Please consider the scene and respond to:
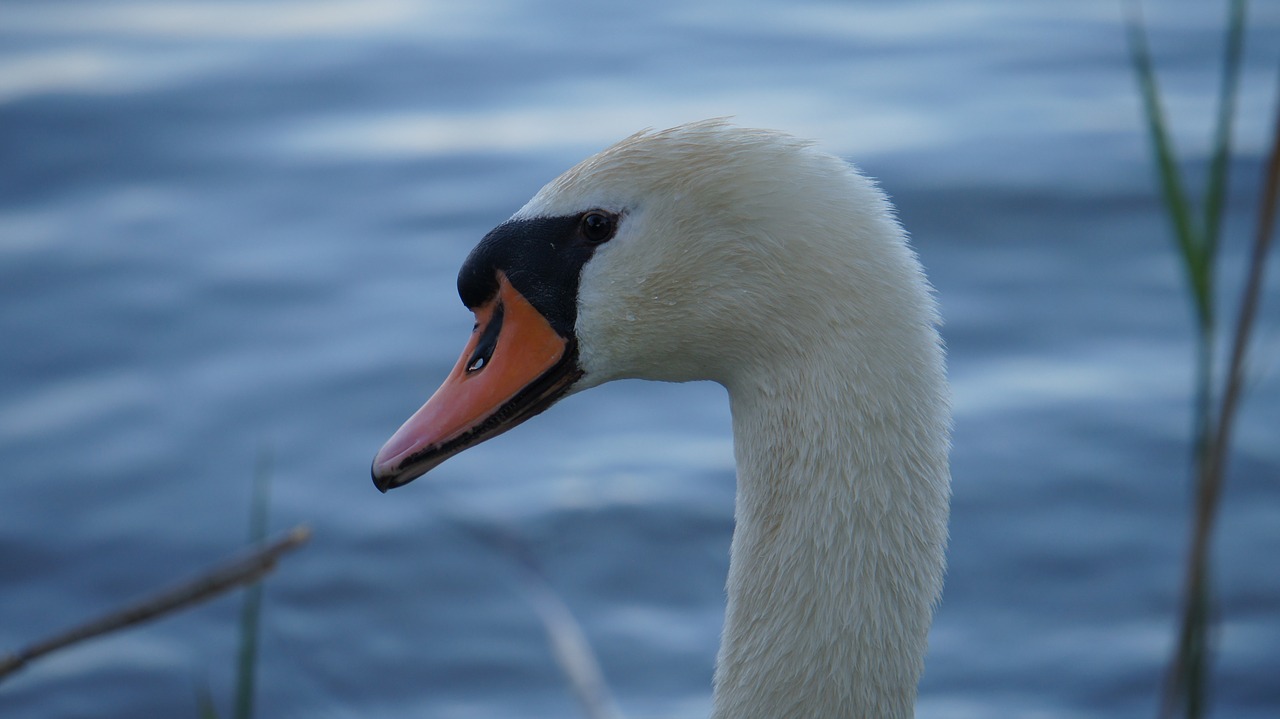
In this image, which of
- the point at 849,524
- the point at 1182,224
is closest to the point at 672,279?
the point at 849,524

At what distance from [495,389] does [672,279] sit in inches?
16.6

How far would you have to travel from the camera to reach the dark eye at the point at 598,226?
278 centimetres

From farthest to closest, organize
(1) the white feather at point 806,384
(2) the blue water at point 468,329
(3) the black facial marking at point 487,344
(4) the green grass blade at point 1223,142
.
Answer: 1. (2) the blue water at point 468,329
2. (3) the black facial marking at point 487,344
3. (1) the white feather at point 806,384
4. (4) the green grass blade at point 1223,142

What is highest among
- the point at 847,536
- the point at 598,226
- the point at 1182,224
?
the point at 598,226

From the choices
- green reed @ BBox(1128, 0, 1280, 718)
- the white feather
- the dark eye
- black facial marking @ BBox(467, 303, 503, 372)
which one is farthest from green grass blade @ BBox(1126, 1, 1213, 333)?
black facial marking @ BBox(467, 303, 503, 372)

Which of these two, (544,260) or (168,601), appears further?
(544,260)

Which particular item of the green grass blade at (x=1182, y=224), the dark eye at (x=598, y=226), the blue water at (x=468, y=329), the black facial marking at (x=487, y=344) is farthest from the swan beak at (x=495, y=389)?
the blue water at (x=468, y=329)

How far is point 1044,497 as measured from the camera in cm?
580

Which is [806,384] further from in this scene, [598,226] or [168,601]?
[168,601]

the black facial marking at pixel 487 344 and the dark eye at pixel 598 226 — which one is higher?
the dark eye at pixel 598 226

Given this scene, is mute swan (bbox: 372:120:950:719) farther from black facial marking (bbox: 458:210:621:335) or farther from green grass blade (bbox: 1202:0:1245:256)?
green grass blade (bbox: 1202:0:1245:256)

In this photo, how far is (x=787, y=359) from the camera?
2654 millimetres

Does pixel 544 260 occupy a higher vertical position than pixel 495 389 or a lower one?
higher

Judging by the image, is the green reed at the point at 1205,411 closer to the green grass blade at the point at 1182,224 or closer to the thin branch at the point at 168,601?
the green grass blade at the point at 1182,224
